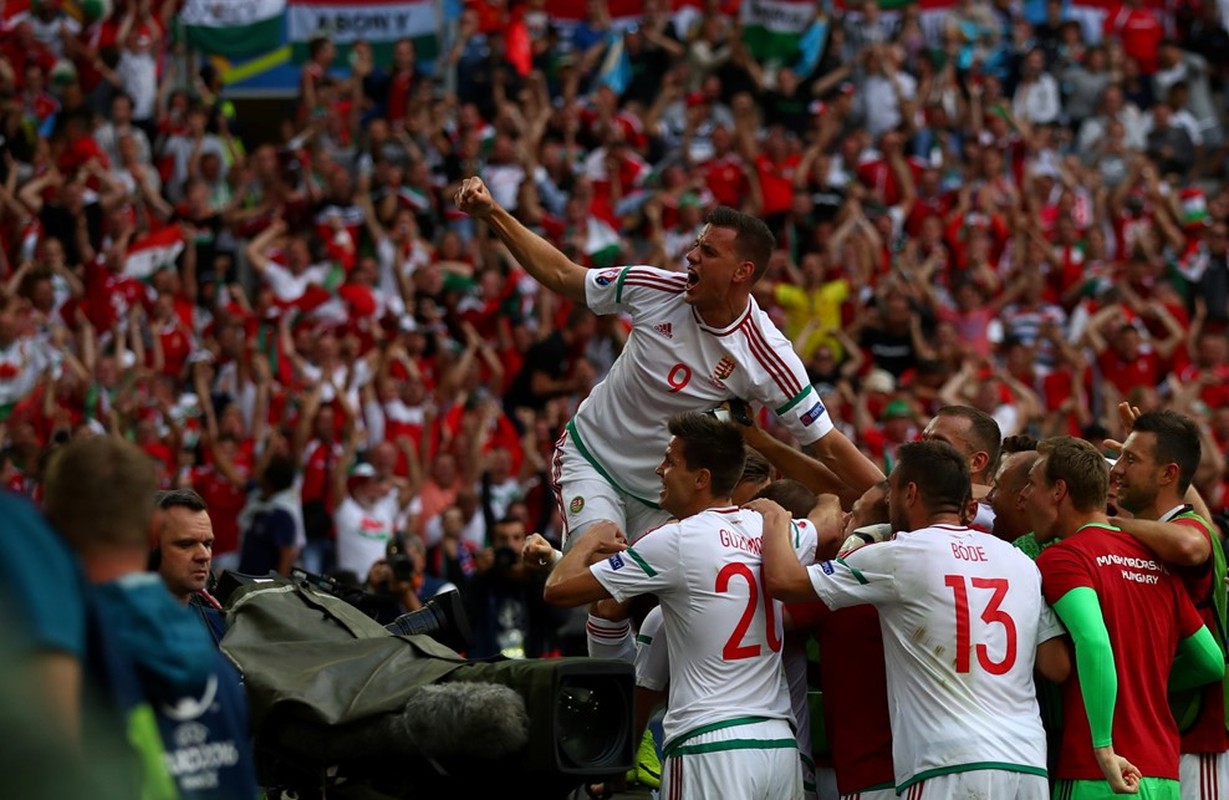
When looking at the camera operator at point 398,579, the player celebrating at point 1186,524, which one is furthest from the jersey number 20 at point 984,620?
the camera operator at point 398,579

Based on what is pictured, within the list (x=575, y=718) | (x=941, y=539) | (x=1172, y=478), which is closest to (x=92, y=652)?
(x=575, y=718)

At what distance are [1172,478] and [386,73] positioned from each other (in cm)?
1489

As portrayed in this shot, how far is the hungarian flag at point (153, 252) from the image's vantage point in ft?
56.2

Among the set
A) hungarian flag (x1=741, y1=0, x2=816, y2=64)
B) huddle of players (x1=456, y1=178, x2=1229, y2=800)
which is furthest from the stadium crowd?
huddle of players (x1=456, y1=178, x2=1229, y2=800)

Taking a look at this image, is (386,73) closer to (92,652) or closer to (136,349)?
(136,349)

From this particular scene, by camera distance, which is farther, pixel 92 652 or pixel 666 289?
pixel 666 289

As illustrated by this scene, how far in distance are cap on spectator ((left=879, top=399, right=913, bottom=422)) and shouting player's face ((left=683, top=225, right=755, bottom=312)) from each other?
334 inches

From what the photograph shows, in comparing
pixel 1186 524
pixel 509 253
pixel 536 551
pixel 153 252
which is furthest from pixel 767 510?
pixel 153 252

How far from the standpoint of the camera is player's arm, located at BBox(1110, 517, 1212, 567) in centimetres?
715

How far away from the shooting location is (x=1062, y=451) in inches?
282

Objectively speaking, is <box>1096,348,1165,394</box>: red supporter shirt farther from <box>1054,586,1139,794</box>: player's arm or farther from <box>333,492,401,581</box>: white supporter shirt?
<box>1054,586,1139,794</box>: player's arm

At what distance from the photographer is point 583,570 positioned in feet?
23.1

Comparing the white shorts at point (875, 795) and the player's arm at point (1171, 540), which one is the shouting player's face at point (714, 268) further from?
the white shorts at point (875, 795)

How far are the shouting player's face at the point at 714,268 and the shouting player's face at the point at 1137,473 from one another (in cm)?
176
